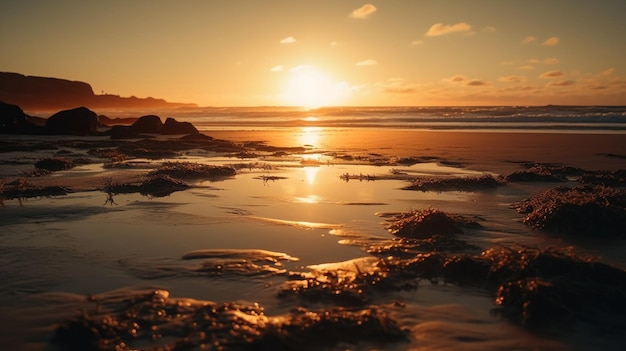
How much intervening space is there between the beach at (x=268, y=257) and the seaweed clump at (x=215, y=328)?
0.02 m

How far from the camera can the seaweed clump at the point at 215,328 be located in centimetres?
338

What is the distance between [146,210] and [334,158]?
10.6 m

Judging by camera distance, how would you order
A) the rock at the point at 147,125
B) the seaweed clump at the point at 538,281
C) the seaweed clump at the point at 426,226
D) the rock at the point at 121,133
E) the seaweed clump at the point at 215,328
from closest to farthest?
the seaweed clump at the point at 215,328 → the seaweed clump at the point at 538,281 → the seaweed clump at the point at 426,226 → the rock at the point at 121,133 → the rock at the point at 147,125

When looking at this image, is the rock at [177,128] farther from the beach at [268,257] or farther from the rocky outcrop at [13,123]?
the beach at [268,257]

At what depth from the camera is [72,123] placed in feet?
107

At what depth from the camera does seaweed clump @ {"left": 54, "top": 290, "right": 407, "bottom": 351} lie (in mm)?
3379

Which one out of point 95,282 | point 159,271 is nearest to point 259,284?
point 159,271

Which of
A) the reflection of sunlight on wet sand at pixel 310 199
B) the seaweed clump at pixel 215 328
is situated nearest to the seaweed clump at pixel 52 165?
the reflection of sunlight on wet sand at pixel 310 199

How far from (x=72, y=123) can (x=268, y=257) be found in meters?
32.4

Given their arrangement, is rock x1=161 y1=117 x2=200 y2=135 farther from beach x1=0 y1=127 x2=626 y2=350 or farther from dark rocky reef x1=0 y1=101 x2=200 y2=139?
beach x1=0 y1=127 x2=626 y2=350

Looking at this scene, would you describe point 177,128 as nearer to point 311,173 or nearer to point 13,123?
point 13,123

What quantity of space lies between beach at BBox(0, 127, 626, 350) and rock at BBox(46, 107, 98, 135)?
2298cm

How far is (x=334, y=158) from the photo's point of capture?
17.9 m

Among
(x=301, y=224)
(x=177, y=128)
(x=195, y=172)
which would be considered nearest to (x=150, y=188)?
(x=195, y=172)
